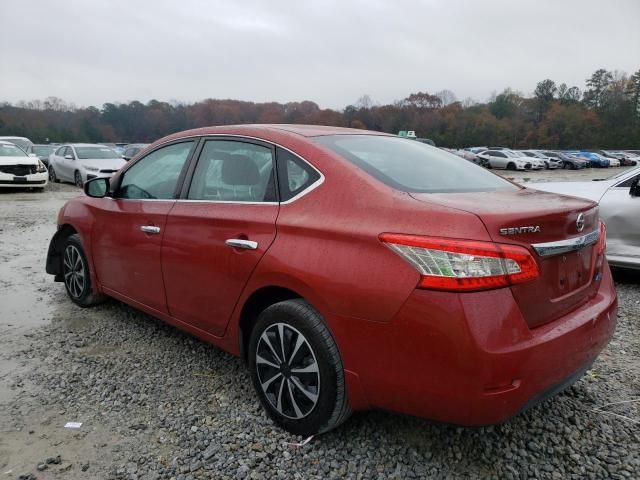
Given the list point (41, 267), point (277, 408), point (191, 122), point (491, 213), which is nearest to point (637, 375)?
point (491, 213)

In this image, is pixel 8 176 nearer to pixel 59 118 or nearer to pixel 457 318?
pixel 457 318

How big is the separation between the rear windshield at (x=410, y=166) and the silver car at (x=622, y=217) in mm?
2386

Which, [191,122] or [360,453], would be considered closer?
[360,453]

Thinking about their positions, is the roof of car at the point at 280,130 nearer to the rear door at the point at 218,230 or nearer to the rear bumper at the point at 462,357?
the rear door at the point at 218,230

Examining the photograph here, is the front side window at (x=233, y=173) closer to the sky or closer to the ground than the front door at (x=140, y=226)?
closer to the sky

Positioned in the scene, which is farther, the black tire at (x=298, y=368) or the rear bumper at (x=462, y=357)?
the black tire at (x=298, y=368)

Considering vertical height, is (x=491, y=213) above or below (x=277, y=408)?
above

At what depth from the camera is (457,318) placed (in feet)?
6.24

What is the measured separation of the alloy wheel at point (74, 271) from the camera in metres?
4.36

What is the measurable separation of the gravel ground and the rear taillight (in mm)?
990

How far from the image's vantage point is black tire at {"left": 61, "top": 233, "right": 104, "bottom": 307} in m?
4.31

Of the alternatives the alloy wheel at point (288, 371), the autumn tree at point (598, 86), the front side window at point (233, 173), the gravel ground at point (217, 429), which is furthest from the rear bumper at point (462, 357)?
the autumn tree at point (598, 86)

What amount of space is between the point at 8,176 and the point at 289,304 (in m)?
15.5

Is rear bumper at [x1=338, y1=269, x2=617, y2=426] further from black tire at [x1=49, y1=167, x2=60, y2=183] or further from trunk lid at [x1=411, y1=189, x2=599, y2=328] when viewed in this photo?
black tire at [x1=49, y1=167, x2=60, y2=183]
